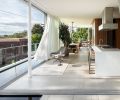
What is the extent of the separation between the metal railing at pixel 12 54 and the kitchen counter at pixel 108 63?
341 centimetres

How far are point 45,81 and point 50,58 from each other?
22.0ft

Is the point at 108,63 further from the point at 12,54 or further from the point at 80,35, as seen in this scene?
the point at 80,35

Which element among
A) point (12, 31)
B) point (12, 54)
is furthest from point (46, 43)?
point (12, 31)

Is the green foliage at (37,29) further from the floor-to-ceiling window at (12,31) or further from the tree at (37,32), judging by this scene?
the floor-to-ceiling window at (12,31)

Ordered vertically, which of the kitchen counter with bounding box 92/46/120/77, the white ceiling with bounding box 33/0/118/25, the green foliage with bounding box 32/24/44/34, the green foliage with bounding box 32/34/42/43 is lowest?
the kitchen counter with bounding box 92/46/120/77

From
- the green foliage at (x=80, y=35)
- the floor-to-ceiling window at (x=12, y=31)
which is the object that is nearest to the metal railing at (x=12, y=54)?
the floor-to-ceiling window at (x=12, y=31)

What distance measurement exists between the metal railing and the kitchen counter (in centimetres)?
341

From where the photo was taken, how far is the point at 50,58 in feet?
44.6

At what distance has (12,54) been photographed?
10.3m

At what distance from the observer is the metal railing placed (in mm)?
9086

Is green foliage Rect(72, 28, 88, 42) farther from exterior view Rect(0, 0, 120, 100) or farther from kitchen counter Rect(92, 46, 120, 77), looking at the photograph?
kitchen counter Rect(92, 46, 120, 77)

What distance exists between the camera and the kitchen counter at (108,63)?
7.82m

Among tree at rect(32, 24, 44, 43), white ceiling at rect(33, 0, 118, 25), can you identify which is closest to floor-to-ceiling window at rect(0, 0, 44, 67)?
white ceiling at rect(33, 0, 118, 25)

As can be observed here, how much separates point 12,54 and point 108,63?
4.25m
